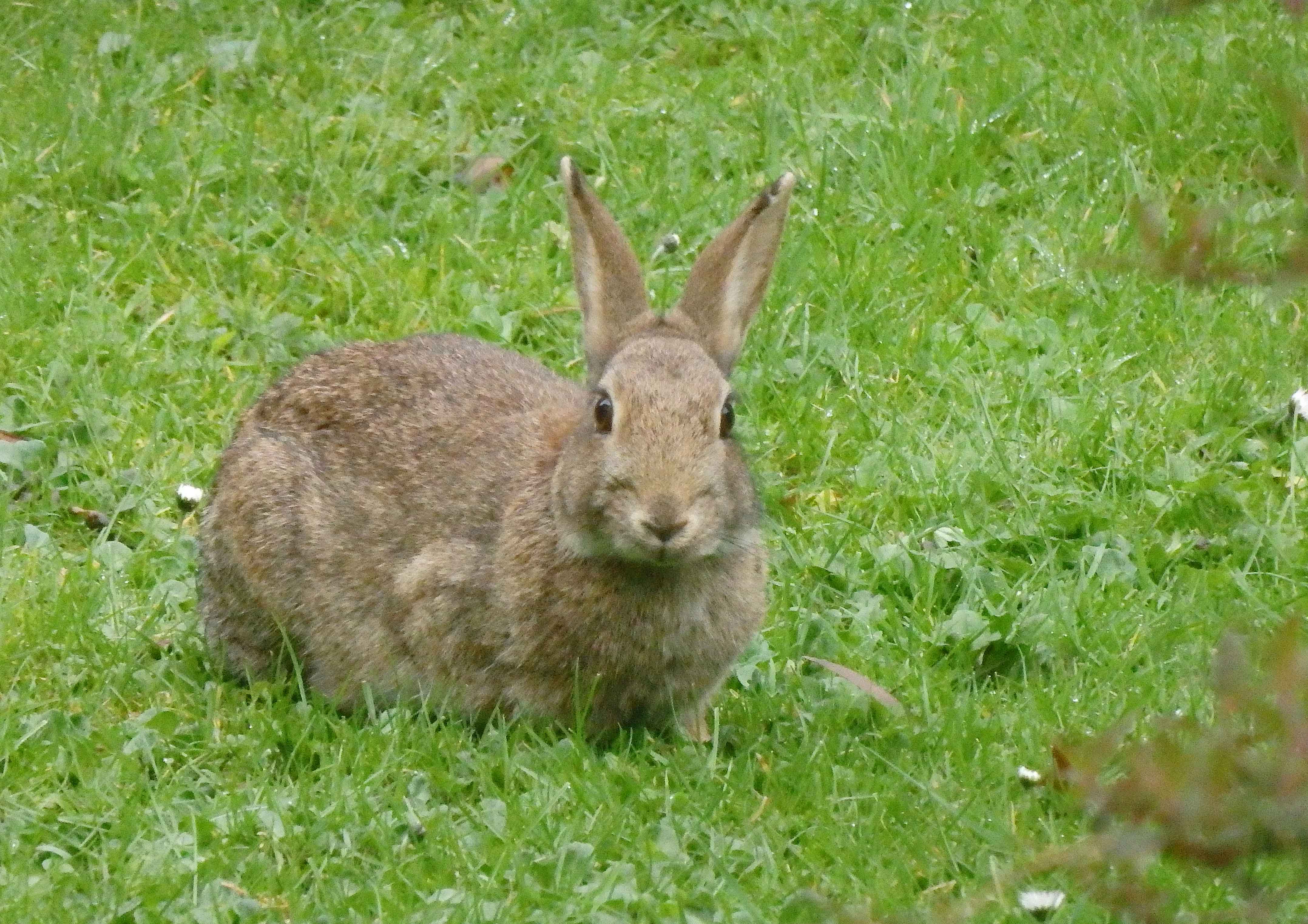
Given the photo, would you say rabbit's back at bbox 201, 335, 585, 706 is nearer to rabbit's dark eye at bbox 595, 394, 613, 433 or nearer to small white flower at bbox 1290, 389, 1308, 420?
rabbit's dark eye at bbox 595, 394, 613, 433

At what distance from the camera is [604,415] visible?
16.2 ft

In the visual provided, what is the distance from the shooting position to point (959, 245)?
7.20 meters

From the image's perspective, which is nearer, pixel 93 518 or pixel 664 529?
pixel 664 529

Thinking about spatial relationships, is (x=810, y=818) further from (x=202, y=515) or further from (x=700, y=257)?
(x=202, y=515)

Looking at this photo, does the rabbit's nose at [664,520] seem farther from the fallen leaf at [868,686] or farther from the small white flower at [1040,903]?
the small white flower at [1040,903]

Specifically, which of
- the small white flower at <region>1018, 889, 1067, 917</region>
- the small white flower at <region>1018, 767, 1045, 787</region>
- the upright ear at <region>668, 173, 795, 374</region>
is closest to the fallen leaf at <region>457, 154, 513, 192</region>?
the upright ear at <region>668, 173, 795, 374</region>

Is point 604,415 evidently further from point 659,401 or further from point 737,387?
point 737,387

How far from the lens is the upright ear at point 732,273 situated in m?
5.36

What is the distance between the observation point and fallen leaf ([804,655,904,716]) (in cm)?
514

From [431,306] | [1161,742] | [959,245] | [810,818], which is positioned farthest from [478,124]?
[1161,742]

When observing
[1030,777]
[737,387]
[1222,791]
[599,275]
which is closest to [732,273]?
[599,275]

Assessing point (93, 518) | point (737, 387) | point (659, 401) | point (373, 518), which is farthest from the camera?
point (737, 387)

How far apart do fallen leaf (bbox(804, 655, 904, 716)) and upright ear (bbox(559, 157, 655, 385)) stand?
0.98 metres

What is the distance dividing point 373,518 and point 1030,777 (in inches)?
75.2
